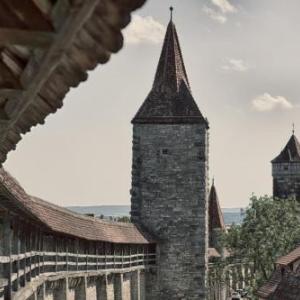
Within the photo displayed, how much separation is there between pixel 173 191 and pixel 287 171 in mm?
27903

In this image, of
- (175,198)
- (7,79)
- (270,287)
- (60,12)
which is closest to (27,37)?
(60,12)

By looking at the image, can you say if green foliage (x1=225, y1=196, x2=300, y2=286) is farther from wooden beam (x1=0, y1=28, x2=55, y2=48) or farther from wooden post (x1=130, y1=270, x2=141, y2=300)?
wooden beam (x1=0, y1=28, x2=55, y2=48)

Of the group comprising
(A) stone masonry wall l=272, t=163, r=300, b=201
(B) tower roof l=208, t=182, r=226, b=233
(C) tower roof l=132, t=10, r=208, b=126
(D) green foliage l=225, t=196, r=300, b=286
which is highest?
(C) tower roof l=132, t=10, r=208, b=126

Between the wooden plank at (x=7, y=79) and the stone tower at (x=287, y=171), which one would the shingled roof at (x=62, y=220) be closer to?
the wooden plank at (x=7, y=79)

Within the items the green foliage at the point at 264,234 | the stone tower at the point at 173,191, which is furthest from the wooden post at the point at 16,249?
the green foliage at the point at 264,234

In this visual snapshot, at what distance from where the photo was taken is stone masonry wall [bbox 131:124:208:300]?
34.8 metres

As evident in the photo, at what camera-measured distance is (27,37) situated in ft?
8.95

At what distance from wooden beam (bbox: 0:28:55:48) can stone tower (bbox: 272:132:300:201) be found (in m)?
59.0

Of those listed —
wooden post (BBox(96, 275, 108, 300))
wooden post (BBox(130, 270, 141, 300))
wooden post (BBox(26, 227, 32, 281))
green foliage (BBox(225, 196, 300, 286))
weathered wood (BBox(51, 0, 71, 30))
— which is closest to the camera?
weathered wood (BBox(51, 0, 71, 30))

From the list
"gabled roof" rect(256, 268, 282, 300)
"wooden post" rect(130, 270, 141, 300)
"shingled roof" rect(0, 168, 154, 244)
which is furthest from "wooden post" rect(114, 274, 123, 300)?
"gabled roof" rect(256, 268, 282, 300)

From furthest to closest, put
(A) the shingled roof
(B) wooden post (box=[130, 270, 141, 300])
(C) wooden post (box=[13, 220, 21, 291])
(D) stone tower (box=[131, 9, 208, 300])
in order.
Result: (D) stone tower (box=[131, 9, 208, 300])
(B) wooden post (box=[130, 270, 141, 300])
(C) wooden post (box=[13, 220, 21, 291])
(A) the shingled roof

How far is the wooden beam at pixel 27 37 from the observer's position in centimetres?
271

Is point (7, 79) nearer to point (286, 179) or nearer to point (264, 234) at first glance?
point (264, 234)

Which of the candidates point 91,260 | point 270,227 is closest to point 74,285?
point 91,260
